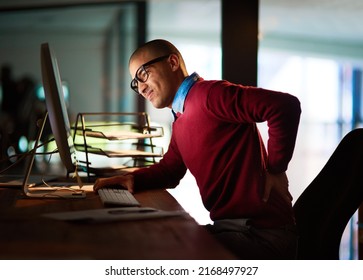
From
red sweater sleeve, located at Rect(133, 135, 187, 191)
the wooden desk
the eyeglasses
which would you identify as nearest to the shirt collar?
the eyeglasses

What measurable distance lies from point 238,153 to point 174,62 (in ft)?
1.31

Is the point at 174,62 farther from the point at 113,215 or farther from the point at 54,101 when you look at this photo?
the point at 113,215

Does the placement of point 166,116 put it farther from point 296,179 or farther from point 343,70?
point 343,70

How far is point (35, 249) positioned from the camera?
1.02 metres

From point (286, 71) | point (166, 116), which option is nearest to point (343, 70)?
point (286, 71)

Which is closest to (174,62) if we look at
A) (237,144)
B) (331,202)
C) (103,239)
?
(237,144)

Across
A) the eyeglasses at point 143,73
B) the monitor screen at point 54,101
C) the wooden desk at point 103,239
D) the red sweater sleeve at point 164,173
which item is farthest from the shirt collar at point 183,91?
the wooden desk at point 103,239

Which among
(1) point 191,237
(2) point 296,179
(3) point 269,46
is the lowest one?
(2) point 296,179

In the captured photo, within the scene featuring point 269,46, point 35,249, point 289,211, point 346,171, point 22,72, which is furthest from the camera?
point 22,72

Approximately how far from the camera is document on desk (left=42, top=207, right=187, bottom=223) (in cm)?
126

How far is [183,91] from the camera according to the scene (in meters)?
1.76

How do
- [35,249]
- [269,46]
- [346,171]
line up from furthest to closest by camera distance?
[269,46], [346,171], [35,249]

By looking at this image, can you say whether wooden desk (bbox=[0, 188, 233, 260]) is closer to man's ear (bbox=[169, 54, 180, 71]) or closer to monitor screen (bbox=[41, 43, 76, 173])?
monitor screen (bbox=[41, 43, 76, 173])
